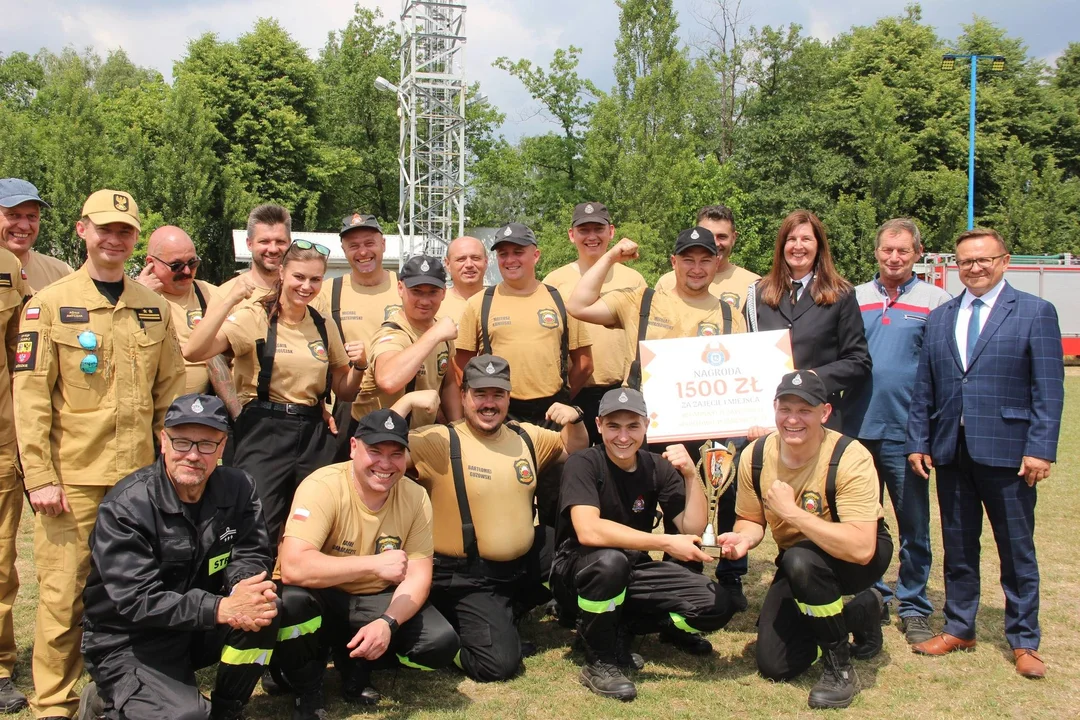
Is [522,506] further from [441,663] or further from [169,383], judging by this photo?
[169,383]

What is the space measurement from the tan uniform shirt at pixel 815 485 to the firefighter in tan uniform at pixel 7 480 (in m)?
4.45

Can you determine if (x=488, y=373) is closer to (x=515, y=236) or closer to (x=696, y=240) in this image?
(x=515, y=236)

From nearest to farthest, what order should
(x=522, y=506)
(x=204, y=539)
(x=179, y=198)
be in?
(x=204, y=539), (x=522, y=506), (x=179, y=198)

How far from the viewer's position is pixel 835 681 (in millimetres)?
4961

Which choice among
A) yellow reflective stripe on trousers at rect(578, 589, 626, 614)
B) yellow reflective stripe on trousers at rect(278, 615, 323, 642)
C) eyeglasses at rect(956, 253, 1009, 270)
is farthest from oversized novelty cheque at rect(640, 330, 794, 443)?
yellow reflective stripe on trousers at rect(278, 615, 323, 642)

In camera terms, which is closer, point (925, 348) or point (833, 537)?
point (833, 537)

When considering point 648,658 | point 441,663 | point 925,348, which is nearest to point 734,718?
point 648,658

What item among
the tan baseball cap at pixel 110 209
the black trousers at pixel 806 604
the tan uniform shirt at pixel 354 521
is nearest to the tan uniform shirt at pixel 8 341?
the tan baseball cap at pixel 110 209

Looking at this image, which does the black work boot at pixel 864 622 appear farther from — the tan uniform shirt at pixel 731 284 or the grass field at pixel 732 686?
the tan uniform shirt at pixel 731 284

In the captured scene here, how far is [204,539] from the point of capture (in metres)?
4.26

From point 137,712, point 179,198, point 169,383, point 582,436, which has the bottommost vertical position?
point 137,712

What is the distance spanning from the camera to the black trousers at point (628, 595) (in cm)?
511

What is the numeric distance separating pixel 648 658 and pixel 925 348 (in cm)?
288

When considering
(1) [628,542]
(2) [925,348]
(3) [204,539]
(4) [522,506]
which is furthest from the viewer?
(2) [925,348]
